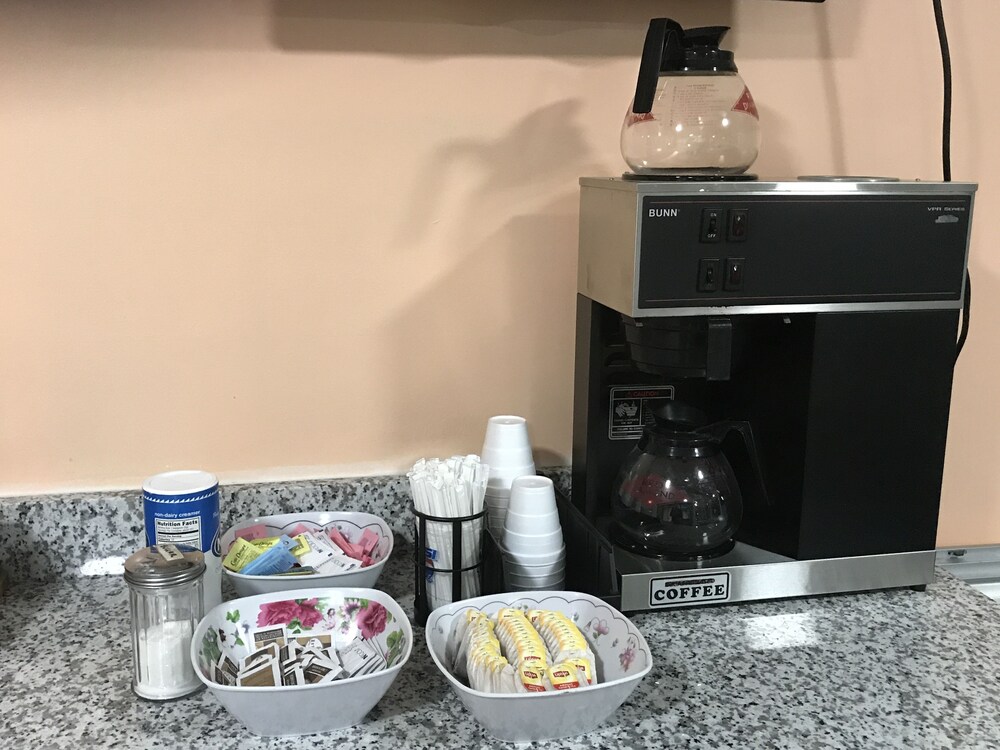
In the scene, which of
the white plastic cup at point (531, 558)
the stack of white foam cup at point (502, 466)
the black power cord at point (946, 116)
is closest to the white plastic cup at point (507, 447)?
the stack of white foam cup at point (502, 466)

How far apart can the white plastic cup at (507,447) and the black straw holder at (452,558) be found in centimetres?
8

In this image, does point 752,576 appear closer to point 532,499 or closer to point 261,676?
point 532,499

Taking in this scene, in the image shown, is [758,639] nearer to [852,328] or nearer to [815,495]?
[815,495]

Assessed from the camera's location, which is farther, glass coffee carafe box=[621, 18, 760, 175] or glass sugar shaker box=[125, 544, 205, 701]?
glass coffee carafe box=[621, 18, 760, 175]

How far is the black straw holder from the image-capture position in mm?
892

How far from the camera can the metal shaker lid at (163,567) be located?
30.1 inches

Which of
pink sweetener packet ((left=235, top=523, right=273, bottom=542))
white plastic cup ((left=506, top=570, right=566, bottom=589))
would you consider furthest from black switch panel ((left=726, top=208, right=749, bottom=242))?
pink sweetener packet ((left=235, top=523, right=273, bottom=542))

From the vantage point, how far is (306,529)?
1.02 m

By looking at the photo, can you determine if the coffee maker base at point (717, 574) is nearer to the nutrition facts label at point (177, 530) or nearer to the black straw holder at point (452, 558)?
the black straw holder at point (452, 558)

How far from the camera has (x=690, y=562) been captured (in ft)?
3.10

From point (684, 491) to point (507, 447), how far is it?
0.62 feet

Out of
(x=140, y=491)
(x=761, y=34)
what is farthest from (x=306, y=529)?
(x=761, y=34)

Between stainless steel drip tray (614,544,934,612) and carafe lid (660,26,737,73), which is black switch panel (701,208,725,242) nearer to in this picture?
carafe lid (660,26,737,73)

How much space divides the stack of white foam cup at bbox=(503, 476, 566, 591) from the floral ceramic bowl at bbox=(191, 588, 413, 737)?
13cm
